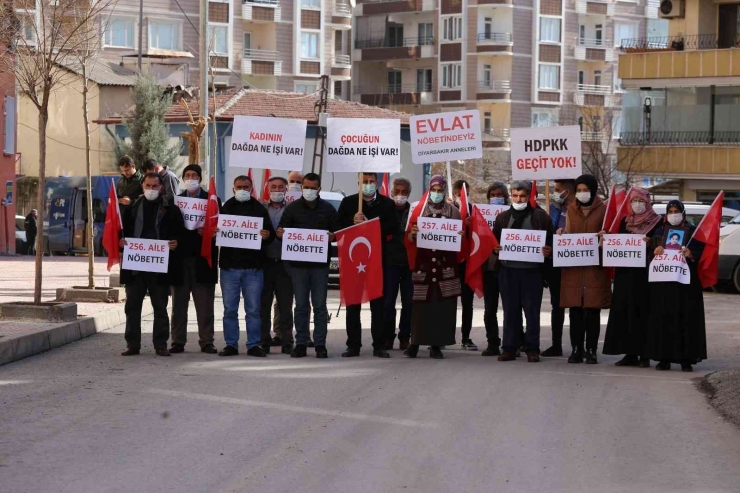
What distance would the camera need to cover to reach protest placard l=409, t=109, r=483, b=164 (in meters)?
15.7

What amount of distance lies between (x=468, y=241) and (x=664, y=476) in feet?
21.9

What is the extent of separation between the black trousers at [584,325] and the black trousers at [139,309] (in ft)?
14.0

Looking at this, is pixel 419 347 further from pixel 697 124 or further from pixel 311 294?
pixel 697 124

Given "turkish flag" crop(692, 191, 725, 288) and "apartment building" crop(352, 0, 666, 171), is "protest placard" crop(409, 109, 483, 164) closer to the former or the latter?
"turkish flag" crop(692, 191, 725, 288)

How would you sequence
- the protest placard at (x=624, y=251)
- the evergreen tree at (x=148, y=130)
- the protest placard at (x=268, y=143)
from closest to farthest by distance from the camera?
the protest placard at (x=624, y=251) < the protest placard at (x=268, y=143) < the evergreen tree at (x=148, y=130)

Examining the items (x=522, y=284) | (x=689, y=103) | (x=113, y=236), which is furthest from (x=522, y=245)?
(x=689, y=103)

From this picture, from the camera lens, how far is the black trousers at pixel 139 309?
14000 mm

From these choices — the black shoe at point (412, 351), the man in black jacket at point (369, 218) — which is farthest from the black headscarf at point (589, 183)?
the black shoe at point (412, 351)

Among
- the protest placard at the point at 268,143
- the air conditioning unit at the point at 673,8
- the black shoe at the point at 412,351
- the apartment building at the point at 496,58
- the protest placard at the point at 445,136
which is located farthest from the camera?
the apartment building at the point at 496,58

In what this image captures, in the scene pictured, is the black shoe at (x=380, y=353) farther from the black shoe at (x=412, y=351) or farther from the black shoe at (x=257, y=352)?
the black shoe at (x=257, y=352)

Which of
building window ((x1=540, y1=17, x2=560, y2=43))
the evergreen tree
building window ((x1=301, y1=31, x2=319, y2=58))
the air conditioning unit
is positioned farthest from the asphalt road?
building window ((x1=540, y1=17, x2=560, y2=43))

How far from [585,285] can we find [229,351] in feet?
12.5

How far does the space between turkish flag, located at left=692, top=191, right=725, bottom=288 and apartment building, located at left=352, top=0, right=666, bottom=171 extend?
59.5 metres

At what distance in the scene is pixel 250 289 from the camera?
1409 cm
